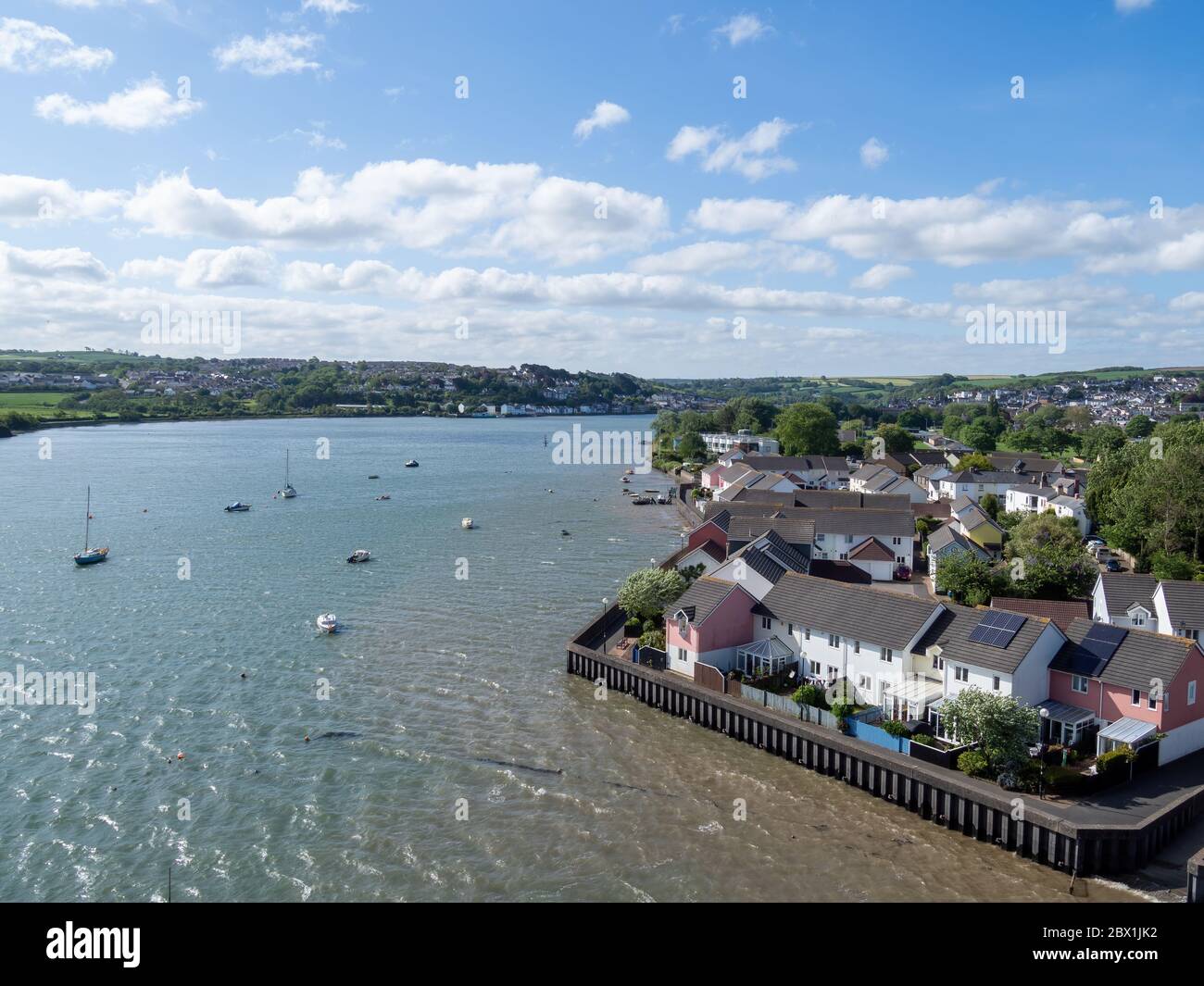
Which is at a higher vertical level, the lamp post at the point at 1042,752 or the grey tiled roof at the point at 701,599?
the grey tiled roof at the point at 701,599

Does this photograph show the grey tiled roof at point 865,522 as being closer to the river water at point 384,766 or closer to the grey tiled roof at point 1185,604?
the river water at point 384,766

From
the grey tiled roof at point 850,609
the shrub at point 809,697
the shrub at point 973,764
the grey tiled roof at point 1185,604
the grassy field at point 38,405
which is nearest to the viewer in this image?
the shrub at point 973,764

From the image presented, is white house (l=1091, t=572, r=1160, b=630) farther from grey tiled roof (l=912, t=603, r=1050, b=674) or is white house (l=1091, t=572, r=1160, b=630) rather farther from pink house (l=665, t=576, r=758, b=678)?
pink house (l=665, t=576, r=758, b=678)

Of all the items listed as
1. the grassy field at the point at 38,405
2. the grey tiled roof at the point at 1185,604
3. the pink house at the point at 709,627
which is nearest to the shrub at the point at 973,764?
the pink house at the point at 709,627

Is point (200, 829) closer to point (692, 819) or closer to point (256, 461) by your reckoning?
point (692, 819)

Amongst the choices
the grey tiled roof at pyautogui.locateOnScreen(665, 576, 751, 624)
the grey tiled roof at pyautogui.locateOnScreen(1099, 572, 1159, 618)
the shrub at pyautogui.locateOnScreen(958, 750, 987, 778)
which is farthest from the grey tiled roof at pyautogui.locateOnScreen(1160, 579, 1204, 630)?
the grey tiled roof at pyautogui.locateOnScreen(665, 576, 751, 624)

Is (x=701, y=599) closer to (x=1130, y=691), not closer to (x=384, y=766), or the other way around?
(x=384, y=766)
